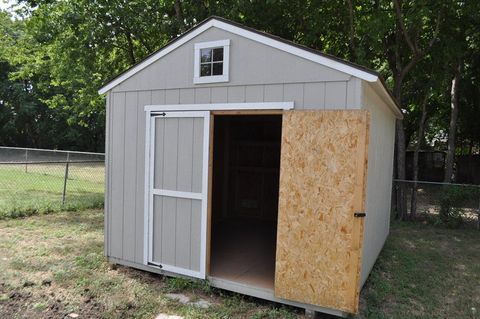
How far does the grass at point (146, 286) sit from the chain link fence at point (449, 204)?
84.0 inches

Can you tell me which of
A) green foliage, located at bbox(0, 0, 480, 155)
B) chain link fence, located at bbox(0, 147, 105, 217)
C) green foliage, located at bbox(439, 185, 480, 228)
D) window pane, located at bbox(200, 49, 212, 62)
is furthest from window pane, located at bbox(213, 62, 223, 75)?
green foliage, located at bbox(439, 185, 480, 228)

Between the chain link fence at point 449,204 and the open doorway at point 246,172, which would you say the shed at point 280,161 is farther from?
the chain link fence at point 449,204

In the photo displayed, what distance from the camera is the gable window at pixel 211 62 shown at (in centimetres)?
409

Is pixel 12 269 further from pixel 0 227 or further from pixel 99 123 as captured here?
pixel 99 123

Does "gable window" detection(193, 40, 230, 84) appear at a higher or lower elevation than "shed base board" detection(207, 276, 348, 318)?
higher

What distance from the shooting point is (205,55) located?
4.23m

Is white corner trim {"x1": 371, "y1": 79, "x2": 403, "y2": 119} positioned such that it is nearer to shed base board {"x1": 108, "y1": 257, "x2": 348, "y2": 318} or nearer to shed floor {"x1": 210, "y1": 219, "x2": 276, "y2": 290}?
shed base board {"x1": 108, "y1": 257, "x2": 348, "y2": 318}

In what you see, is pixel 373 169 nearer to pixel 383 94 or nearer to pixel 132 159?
pixel 383 94

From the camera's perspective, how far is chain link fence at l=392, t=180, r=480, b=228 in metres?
8.45

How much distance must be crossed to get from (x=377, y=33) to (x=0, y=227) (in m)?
8.15

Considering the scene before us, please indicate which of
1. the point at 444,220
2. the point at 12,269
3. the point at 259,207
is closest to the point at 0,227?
the point at 12,269

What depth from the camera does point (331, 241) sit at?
3.55 meters

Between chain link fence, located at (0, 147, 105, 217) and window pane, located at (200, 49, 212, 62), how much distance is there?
5038mm

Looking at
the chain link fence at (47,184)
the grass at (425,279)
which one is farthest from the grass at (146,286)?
the chain link fence at (47,184)
